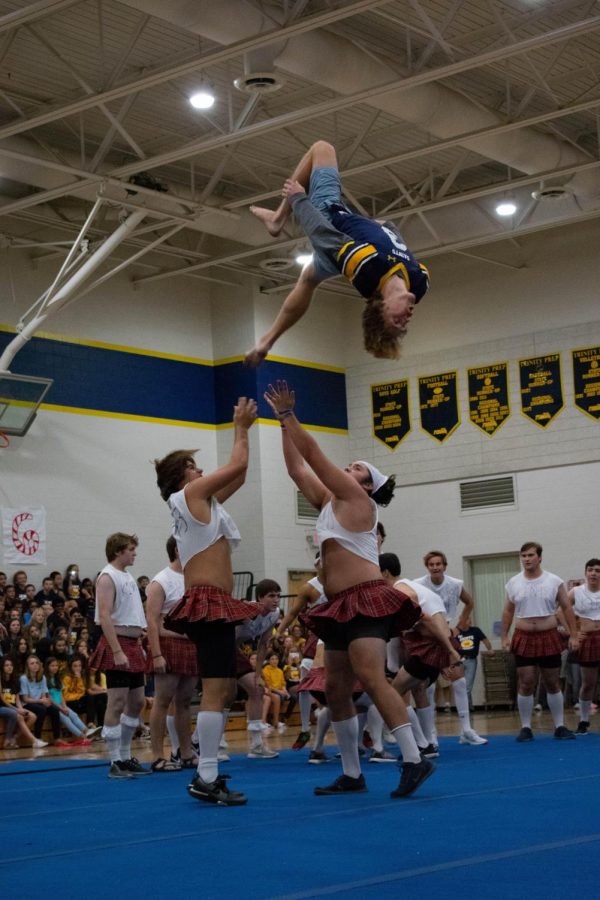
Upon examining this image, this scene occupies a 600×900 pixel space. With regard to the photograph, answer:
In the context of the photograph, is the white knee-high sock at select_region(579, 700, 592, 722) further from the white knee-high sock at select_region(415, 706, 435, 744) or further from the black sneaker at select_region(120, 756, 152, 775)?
the black sneaker at select_region(120, 756, 152, 775)

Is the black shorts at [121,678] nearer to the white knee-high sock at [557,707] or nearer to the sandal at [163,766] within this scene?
the sandal at [163,766]

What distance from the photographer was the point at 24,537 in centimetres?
1886

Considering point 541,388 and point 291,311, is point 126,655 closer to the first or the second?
point 291,311

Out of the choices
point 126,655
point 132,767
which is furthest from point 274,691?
point 126,655

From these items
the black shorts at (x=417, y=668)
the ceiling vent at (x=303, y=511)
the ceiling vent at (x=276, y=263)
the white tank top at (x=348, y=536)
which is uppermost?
the ceiling vent at (x=276, y=263)

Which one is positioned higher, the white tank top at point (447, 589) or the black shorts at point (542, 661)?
the white tank top at point (447, 589)

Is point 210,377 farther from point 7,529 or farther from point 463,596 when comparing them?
point 463,596

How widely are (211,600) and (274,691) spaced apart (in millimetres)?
10599

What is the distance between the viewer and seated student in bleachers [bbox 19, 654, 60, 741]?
14711 mm

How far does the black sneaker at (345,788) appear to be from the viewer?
6.59 m

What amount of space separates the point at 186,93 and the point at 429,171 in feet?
15.2

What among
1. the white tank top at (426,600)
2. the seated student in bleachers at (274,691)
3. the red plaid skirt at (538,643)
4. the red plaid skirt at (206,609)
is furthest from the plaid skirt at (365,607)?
the seated student in bleachers at (274,691)

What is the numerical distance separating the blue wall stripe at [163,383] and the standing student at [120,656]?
Result: 35.3 ft

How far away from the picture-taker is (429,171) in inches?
773
